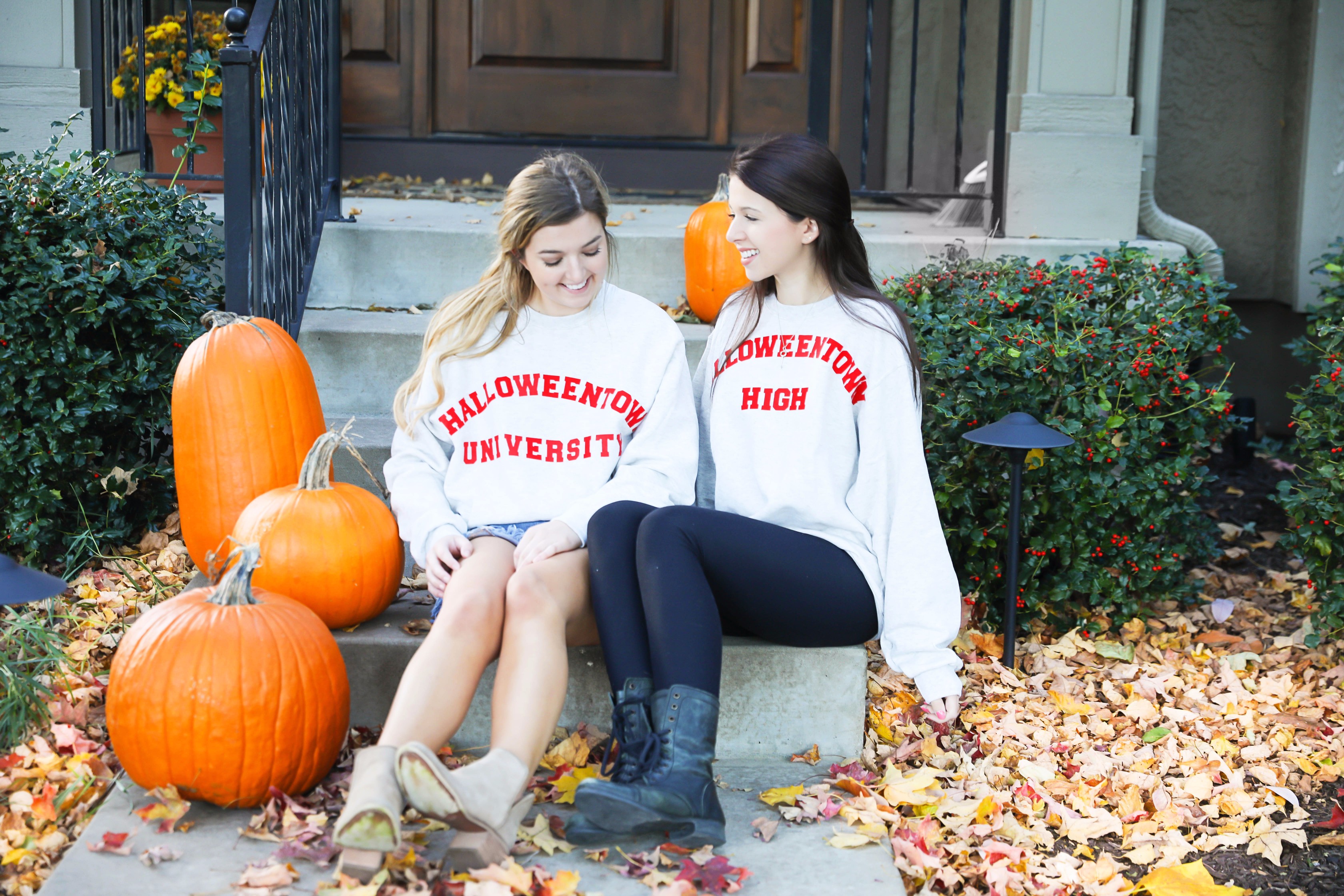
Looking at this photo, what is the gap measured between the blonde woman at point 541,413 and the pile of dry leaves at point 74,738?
669 millimetres

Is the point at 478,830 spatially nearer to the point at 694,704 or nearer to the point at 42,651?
the point at 694,704

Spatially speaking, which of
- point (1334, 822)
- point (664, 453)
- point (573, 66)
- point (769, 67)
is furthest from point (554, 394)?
point (769, 67)

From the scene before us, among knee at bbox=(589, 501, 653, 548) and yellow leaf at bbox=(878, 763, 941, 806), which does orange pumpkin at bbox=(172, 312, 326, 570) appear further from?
yellow leaf at bbox=(878, 763, 941, 806)

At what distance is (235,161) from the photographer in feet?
8.61

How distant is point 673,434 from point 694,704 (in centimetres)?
59

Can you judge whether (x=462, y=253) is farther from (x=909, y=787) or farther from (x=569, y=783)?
(x=909, y=787)

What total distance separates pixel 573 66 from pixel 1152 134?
91.4 inches

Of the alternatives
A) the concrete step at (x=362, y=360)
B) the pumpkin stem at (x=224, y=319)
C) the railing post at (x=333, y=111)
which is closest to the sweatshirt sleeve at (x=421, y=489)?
the pumpkin stem at (x=224, y=319)

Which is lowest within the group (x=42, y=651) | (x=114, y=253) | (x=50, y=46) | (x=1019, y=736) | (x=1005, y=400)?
(x=1019, y=736)

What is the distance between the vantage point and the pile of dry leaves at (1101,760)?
78.7 inches

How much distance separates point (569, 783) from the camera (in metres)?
2.01

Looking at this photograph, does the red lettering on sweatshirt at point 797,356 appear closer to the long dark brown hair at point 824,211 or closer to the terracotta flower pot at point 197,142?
the long dark brown hair at point 824,211

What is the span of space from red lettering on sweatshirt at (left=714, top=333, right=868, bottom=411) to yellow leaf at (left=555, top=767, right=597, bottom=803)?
755 millimetres

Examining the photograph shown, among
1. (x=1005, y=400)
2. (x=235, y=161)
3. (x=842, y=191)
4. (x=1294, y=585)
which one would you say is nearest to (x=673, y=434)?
(x=842, y=191)
